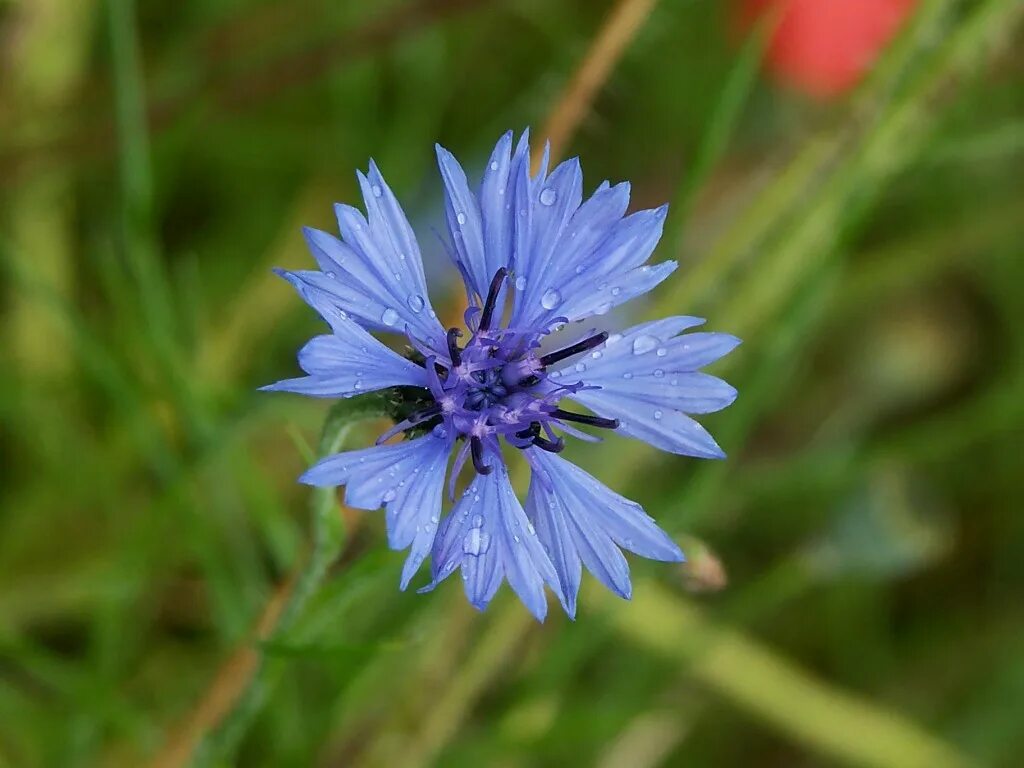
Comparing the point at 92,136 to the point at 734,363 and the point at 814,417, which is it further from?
the point at 814,417

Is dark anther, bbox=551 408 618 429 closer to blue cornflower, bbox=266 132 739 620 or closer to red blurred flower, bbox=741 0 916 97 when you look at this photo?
blue cornflower, bbox=266 132 739 620

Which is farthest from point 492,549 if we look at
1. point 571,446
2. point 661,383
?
point 571,446

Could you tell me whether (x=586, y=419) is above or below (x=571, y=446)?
below

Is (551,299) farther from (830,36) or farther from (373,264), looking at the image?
(830,36)

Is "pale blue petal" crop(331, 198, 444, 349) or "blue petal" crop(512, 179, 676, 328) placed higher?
"pale blue petal" crop(331, 198, 444, 349)

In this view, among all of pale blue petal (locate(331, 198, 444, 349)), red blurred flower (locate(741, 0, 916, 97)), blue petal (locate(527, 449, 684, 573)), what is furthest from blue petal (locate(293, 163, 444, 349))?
red blurred flower (locate(741, 0, 916, 97))

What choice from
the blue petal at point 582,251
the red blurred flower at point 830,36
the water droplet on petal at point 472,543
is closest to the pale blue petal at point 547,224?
the blue petal at point 582,251

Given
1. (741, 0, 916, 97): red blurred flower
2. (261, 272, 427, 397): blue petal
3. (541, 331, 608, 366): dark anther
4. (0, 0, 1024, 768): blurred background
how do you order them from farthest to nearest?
(741, 0, 916, 97): red blurred flower, (0, 0, 1024, 768): blurred background, (541, 331, 608, 366): dark anther, (261, 272, 427, 397): blue petal

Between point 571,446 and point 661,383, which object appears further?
point 571,446
